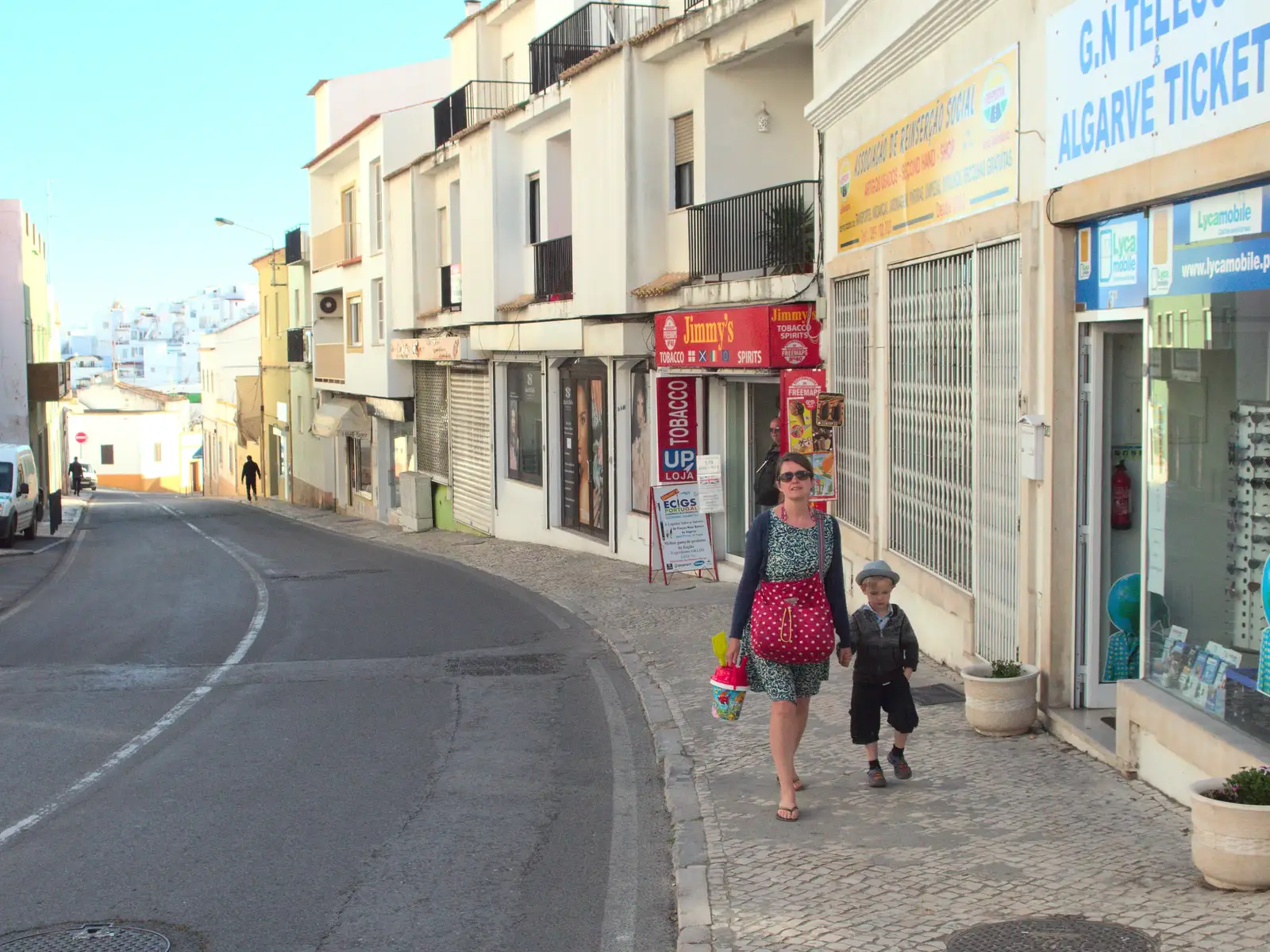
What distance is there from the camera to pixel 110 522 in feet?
131

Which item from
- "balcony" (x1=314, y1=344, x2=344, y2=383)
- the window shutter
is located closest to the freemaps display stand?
the window shutter

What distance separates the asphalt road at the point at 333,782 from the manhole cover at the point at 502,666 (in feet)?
0.16

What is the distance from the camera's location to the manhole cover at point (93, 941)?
18.6 feet


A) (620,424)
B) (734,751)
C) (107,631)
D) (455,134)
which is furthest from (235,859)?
(455,134)

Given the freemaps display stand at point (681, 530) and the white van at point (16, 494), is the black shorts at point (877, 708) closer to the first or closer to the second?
the freemaps display stand at point (681, 530)

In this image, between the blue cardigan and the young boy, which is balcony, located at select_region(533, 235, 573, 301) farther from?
the blue cardigan

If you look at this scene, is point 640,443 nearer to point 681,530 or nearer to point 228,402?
point 681,530

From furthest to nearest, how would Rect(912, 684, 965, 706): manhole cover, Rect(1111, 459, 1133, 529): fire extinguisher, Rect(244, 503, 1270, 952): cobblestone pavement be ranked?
Rect(912, 684, 965, 706): manhole cover < Rect(1111, 459, 1133, 529): fire extinguisher < Rect(244, 503, 1270, 952): cobblestone pavement

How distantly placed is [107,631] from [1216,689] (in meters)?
12.7

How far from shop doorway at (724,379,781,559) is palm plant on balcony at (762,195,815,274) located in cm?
191

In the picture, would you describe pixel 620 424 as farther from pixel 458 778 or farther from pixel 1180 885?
pixel 1180 885

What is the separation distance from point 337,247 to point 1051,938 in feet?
123

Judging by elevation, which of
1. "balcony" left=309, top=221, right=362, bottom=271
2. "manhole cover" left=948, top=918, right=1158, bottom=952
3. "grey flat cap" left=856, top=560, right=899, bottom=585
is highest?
"balcony" left=309, top=221, right=362, bottom=271

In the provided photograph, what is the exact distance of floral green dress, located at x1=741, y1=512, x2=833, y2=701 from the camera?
→ 6.87 meters
